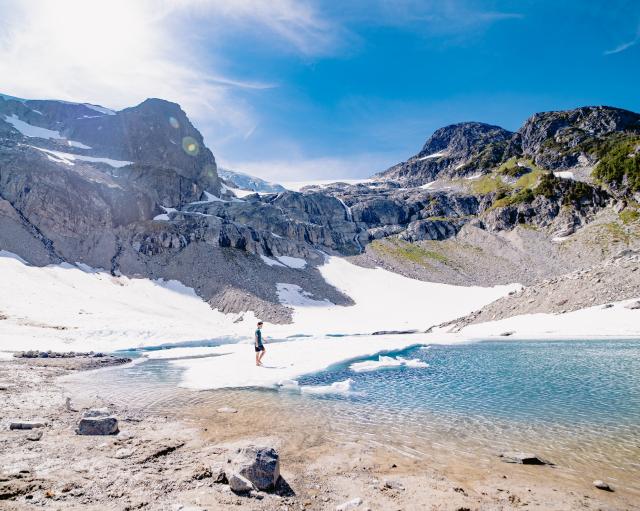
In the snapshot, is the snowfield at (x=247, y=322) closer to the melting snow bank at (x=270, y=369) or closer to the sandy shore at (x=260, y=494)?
the melting snow bank at (x=270, y=369)

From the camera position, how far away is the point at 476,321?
5516 cm

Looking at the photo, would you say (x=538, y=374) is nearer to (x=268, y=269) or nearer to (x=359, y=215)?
(x=268, y=269)

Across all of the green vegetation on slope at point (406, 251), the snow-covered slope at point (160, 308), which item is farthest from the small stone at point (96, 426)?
the green vegetation on slope at point (406, 251)

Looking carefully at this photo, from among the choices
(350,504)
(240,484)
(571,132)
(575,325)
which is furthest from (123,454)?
(571,132)

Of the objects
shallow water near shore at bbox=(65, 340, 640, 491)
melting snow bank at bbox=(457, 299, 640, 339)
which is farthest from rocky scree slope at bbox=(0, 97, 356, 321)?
shallow water near shore at bbox=(65, 340, 640, 491)

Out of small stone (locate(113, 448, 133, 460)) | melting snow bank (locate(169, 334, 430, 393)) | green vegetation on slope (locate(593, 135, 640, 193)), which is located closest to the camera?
small stone (locate(113, 448, 133, 460))

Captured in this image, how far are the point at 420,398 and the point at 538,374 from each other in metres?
9.05

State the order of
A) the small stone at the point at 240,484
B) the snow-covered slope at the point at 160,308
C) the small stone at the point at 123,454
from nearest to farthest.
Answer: the small stone at the point at 240,484 → the small stone at the point at 123,454 → the snow-covered slope at the point at 160,308

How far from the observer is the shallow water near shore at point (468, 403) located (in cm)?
1045

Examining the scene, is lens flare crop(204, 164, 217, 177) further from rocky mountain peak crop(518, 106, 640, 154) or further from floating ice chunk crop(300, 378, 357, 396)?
floating ice chunk crop(300, 378, 357, 396)

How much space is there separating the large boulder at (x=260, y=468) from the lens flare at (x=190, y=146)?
180238 millimetres

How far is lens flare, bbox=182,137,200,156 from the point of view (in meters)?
172

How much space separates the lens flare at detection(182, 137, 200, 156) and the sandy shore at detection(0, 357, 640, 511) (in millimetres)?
175369

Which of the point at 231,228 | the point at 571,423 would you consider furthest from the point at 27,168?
the point at 571,423
